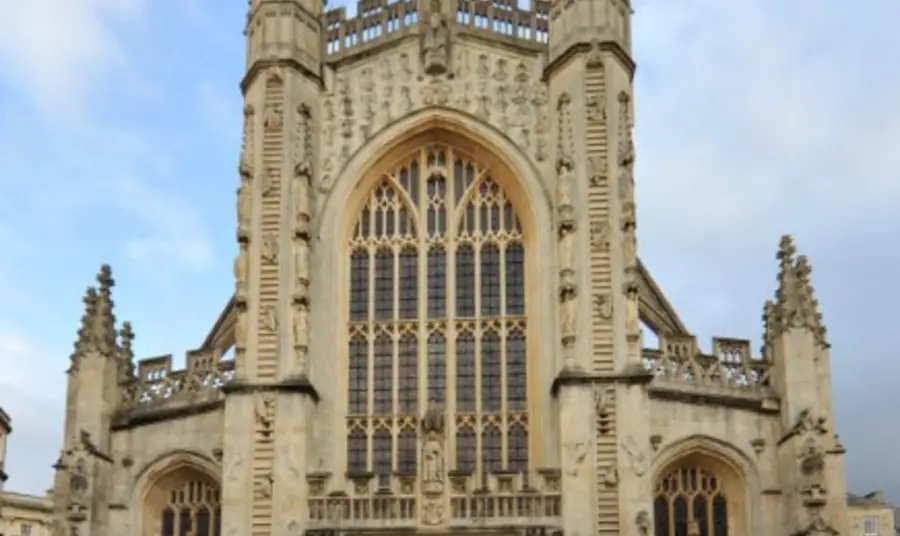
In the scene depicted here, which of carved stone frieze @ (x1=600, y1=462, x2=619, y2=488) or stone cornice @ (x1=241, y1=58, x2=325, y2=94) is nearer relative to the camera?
carved stone frieze @ (x1=600, y1=462, x2=619, y2=488)

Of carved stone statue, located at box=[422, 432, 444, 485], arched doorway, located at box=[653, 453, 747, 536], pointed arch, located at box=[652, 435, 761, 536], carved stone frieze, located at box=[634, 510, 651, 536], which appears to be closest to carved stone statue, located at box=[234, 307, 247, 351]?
carved stone statue, located at box=[422, 432, 444, 485]

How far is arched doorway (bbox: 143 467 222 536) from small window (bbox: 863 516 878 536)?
42738mm

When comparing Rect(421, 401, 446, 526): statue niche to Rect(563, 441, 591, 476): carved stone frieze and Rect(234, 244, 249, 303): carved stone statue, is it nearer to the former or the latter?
Rect(563, 441, 591, 476): carved stone frieze

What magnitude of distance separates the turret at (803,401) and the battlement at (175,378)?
1052 cm

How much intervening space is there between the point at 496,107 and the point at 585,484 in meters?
7.88

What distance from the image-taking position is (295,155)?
A: 26.0m

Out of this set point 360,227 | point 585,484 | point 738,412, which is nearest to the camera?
point 585,484

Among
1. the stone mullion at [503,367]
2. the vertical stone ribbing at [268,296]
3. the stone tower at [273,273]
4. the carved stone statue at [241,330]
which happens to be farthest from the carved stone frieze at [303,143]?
the stone mullion at [503,367]

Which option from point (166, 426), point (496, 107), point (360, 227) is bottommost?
point (166, 426)

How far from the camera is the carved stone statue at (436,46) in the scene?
2681cm

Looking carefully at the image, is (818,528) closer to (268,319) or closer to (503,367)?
(503,367)

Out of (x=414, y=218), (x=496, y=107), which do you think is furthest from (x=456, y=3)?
(x=414, y=218)

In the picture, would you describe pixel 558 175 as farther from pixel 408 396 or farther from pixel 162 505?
pixel 162 505

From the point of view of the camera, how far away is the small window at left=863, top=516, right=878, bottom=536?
6088 cm
